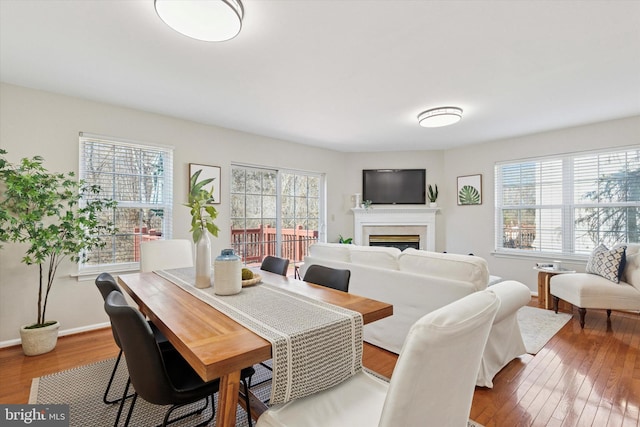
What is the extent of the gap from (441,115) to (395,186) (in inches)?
94.9

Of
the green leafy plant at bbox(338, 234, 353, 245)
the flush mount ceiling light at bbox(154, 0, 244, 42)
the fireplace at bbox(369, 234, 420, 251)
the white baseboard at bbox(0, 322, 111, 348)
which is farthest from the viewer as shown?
the fireplace at bbox(369, 234, 420, 251)

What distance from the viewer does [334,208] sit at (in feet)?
18.6

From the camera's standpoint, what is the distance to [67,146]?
3029 millimetres

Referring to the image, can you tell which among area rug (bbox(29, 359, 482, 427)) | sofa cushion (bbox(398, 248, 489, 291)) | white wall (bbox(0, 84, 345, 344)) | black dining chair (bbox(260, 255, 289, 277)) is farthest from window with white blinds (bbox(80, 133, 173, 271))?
sofa cushion (bbox(398, 248, 489, 291))

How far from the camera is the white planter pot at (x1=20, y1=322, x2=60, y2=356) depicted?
2578 millimetres

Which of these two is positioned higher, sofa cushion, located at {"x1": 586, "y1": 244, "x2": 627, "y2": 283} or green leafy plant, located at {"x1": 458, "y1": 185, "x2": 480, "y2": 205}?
green leafy plant, located at {"x1": 458, "y1": 185, "x2": 480, "y2": 205}

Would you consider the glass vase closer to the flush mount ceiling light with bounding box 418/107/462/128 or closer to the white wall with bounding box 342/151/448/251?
the flush mount ceiling light with bounding box 418/107/462/128

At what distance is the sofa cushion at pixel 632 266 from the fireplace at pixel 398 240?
277 cm

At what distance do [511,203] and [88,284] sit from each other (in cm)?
591

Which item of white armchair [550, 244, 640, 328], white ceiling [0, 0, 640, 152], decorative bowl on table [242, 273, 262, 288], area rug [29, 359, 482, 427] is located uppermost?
white ceiling [0, 0, 640, 152]

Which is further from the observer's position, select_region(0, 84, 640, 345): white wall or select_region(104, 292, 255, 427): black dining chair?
select_region(0, 84, 640, 345): white wall

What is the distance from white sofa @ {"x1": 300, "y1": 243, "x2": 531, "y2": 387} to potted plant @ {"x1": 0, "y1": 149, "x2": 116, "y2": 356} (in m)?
2.56

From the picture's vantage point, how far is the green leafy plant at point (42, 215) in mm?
2471

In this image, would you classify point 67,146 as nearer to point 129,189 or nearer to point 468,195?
point 129,189
